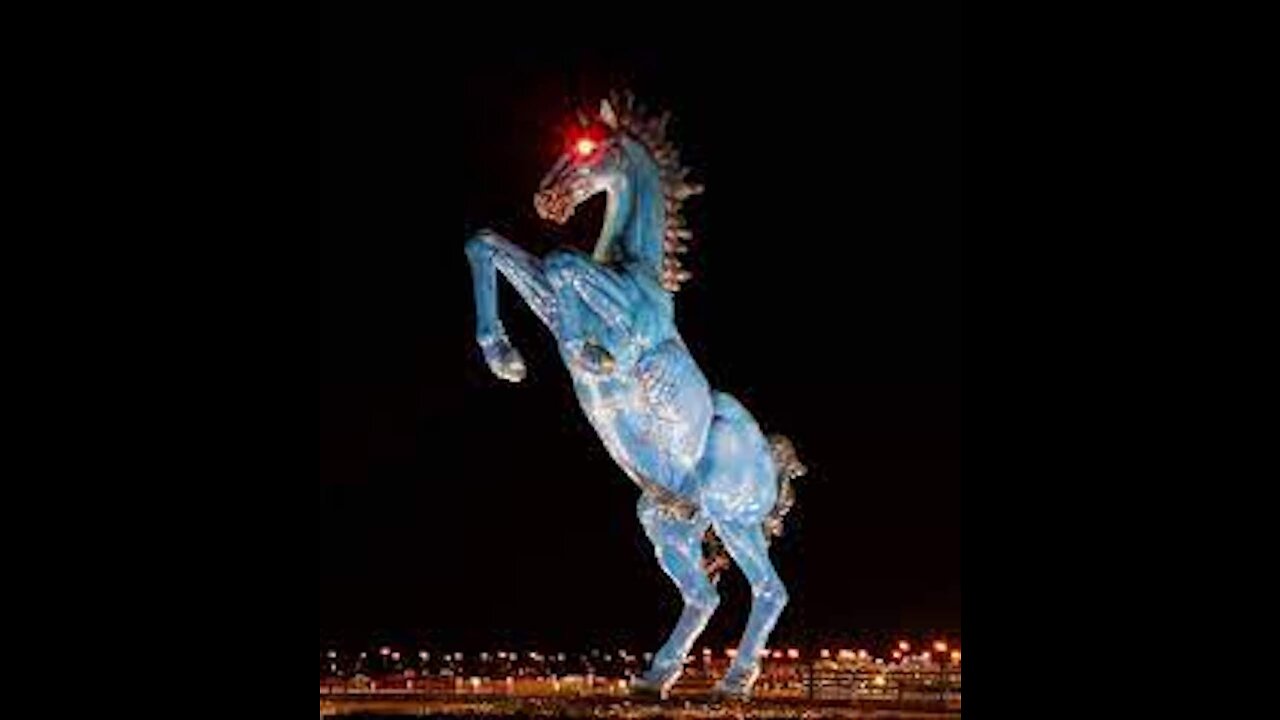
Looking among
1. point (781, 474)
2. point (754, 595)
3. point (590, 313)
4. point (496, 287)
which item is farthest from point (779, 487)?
point (496, 287)

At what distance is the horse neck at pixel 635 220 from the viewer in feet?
30.5

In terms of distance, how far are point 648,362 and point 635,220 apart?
72 cm

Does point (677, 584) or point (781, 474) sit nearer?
point (677, 584)

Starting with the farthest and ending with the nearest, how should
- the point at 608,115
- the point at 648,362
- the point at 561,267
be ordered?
the point at 608,115, the point at 648,362, the point at 561,267

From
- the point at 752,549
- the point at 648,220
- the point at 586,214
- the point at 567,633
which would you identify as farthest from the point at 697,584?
the point at 567,633

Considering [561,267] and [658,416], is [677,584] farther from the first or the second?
[561,267]

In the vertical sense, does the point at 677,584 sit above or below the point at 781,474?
below

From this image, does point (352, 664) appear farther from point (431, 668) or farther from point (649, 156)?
point (649, 156)

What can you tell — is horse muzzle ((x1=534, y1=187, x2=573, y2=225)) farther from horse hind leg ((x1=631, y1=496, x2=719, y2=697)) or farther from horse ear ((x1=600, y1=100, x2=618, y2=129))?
horse hind leg ((x1=631, y1=496, x2=719, y2=697))

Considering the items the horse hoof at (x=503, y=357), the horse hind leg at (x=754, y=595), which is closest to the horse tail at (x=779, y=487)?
the horse hind leg at (x=754, y=595)

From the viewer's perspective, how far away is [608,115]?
9422 mm

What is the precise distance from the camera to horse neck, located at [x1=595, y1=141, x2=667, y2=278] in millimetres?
9289

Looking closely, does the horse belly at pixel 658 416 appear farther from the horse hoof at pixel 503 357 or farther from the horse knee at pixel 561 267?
the horse knee at pixel 561 267

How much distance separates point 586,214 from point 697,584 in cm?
345
